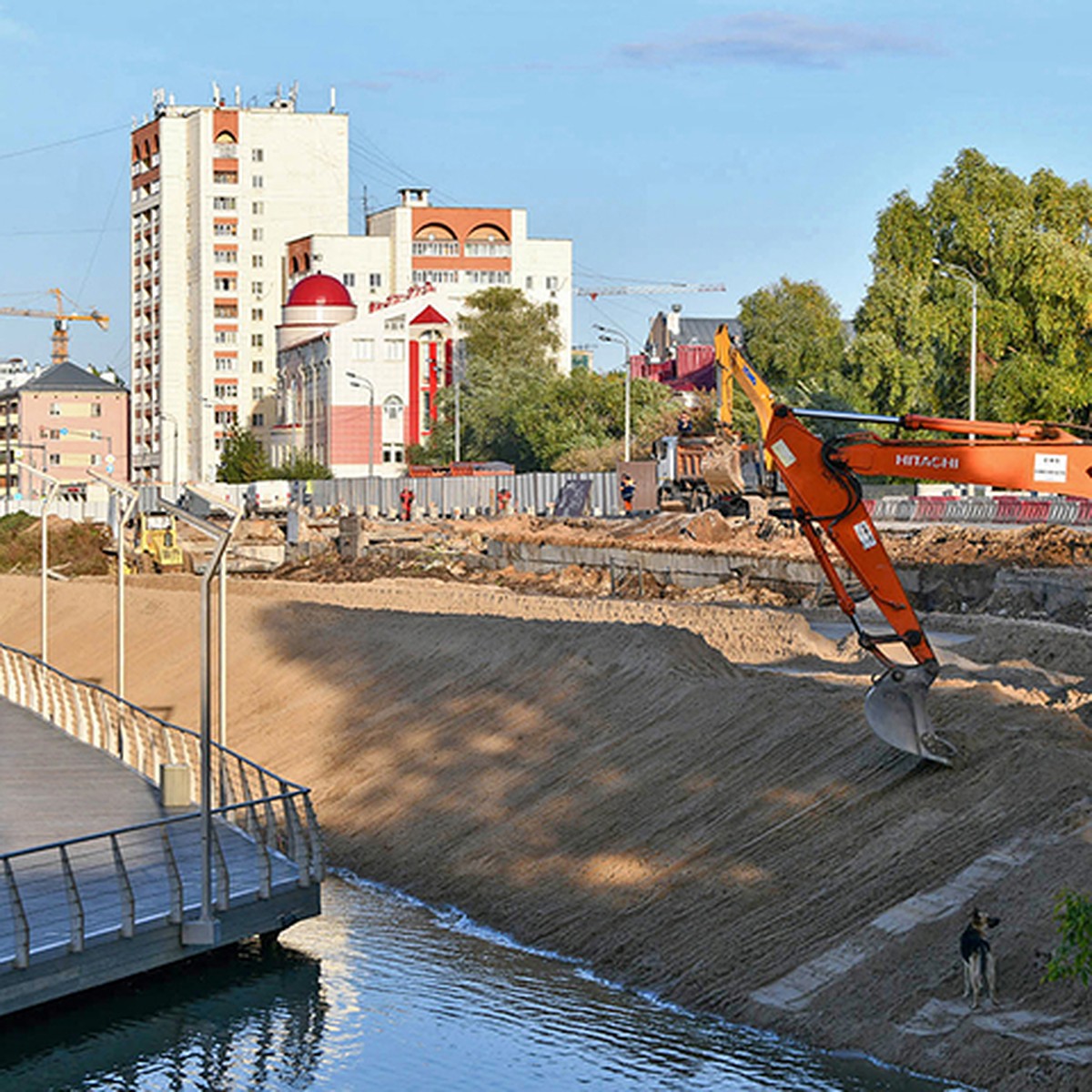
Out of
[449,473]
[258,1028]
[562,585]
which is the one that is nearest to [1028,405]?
[562,585]

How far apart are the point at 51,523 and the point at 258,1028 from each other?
6260 cm

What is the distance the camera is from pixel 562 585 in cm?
5634

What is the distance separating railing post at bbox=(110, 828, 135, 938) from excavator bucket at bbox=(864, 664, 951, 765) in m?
8.79

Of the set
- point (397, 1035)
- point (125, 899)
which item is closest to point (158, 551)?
point (125, 899)

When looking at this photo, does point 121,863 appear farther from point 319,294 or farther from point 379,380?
point 319,294

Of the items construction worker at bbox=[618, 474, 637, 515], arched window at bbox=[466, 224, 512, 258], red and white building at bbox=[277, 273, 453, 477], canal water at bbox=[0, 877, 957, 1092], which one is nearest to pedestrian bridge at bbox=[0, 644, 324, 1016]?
canal water at bbox=[0, 877, 957, 1092]

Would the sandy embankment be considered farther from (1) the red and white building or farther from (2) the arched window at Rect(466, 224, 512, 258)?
(2) the arched window at Rect(466, 224, 512, 258)

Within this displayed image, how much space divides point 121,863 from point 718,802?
7.95m

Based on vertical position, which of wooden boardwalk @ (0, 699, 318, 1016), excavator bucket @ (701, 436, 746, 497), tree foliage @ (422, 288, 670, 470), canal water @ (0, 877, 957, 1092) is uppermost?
tree foliage @ (422, 288, 670, 470)

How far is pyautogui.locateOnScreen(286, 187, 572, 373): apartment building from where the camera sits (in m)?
132

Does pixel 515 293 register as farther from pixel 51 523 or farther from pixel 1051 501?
pixel 1051 501

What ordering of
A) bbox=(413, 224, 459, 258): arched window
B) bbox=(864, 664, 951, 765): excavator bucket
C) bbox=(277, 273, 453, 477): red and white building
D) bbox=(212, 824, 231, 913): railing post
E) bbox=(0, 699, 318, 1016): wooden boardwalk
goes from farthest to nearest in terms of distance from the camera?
1. bbox=(413, 224, 459, 258): arched window
2. bbox=(277, 273, 453, 477): red and white building
3. bbox=(864, 664, 951, 765): excavator bucket
4. bbox=(212, 824, 231, 913): railing post
5. bbox=(0, 699, 318, 1016): wooden boardwalk

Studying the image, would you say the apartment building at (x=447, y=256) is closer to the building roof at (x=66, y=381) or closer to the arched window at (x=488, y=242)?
the arched window at (x=488, y=242)

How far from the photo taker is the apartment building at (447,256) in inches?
5177
